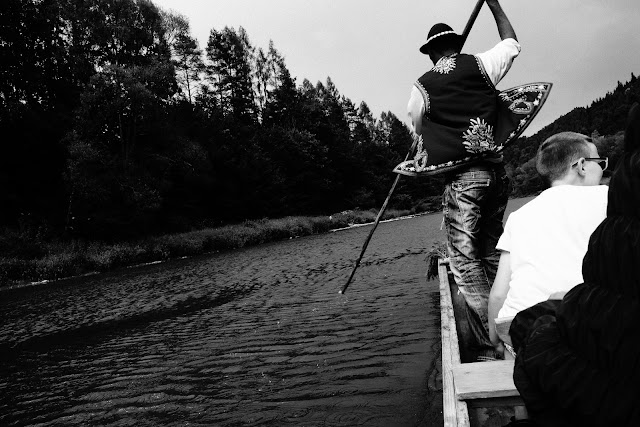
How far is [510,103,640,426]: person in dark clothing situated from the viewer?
3.28 feet

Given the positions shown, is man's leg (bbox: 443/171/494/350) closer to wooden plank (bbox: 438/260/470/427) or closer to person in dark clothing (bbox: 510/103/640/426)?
wooden plank (bbox: 438/260/470/427)

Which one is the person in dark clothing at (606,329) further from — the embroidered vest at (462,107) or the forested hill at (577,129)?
the forested hill at (577,129)

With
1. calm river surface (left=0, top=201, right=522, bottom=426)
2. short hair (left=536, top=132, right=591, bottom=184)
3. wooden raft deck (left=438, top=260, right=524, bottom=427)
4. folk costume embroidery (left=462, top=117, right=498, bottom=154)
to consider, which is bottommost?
calm river surface (left=0, top=201, right=522, bottom=426)

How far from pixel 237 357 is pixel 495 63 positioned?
173 inches

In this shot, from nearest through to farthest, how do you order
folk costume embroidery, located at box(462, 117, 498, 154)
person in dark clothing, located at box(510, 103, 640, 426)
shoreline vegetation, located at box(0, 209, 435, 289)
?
person in dark clothing, located at box(510, 103, 640, 426) < folk costume embroidery, located at box(462, 117, 498, 154) < shoreline vegetation, located at box(0, 209, 435, 289)

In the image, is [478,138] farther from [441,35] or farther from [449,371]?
[449,371]

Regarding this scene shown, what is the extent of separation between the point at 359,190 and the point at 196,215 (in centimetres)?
2948

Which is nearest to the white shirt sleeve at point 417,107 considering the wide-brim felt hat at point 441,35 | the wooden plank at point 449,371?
the wide-brim felt hat at point 441,35

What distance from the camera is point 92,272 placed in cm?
1902

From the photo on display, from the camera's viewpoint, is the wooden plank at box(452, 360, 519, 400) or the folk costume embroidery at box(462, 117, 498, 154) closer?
the wooden plank at box(452, 360, 519, 400)

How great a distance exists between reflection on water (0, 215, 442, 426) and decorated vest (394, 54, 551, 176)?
2067 mm

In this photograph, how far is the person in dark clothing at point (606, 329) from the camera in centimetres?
100

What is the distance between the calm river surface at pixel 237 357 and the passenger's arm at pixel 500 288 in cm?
129

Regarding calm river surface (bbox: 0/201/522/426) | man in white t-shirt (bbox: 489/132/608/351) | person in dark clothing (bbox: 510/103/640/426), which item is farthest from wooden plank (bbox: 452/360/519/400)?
calm river surface (bbox: 0/201/522/426)
